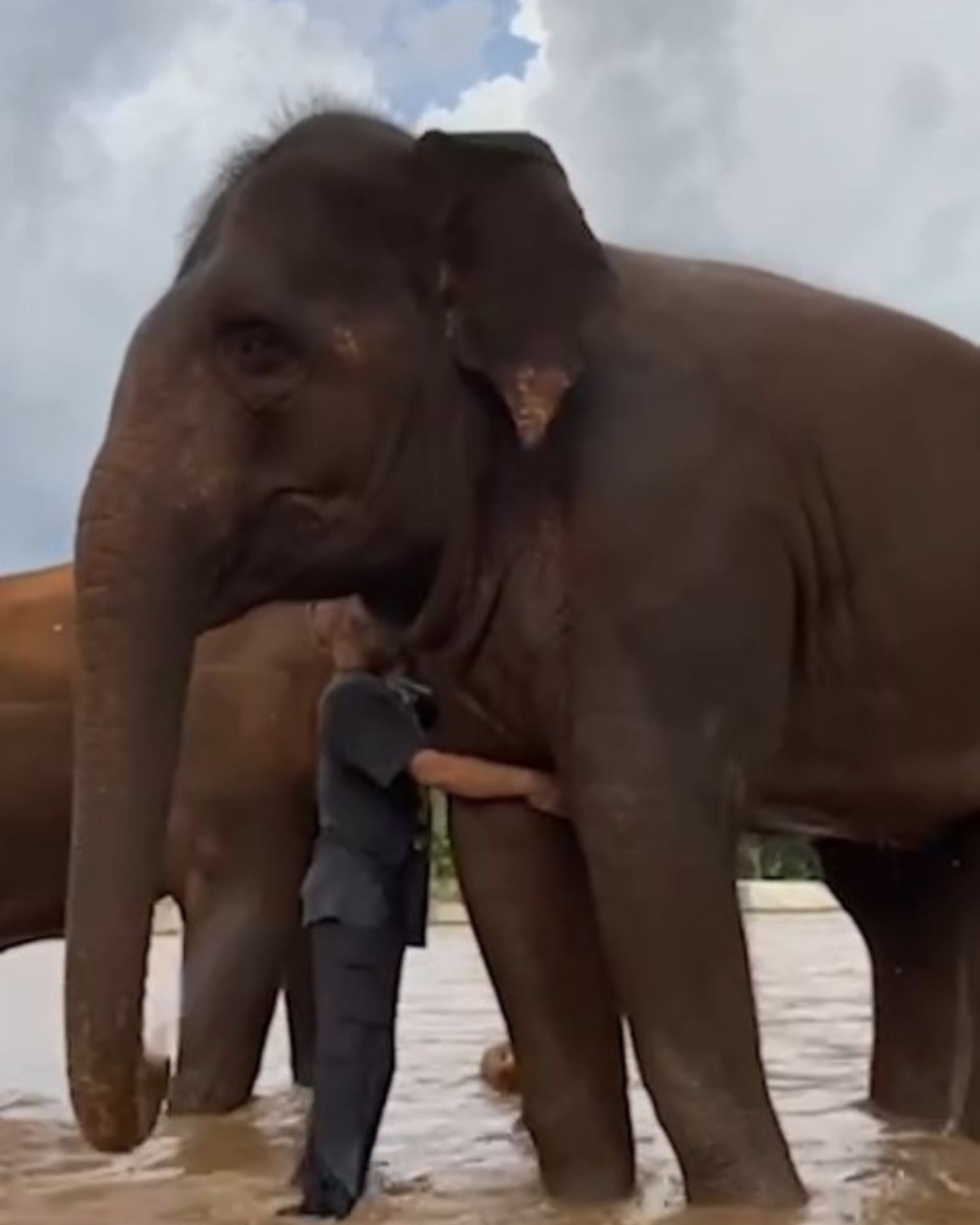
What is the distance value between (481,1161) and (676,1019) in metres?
1.02

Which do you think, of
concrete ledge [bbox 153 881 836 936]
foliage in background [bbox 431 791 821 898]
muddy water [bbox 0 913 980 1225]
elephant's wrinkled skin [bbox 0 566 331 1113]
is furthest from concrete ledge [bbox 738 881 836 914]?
elephant's wrinkled skin [bbox 0 566 331 1113]

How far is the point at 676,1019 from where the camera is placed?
4270 mm

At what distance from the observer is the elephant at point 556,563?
13.6 ft

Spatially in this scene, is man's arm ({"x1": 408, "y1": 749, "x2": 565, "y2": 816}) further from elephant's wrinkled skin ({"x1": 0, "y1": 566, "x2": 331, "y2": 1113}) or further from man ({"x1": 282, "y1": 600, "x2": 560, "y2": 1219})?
elephant's wrinkled skin ({"x1": 0, "y1": 566, "x2": 331, "y2": 1113})

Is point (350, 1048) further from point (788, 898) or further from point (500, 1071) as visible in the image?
point (788, 898)

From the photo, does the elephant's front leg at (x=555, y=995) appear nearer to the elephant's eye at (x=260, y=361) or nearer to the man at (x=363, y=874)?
the man at (x=363, y=874)

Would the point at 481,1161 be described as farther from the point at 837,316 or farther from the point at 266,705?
the point at 837,316

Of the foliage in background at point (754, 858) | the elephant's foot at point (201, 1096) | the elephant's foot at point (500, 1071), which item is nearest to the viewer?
the foliage in background at point (754, 858)

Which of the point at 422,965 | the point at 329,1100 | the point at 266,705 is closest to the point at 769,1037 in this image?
the point at 266,705

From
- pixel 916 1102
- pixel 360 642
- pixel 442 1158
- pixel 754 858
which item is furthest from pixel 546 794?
pixel 754 858

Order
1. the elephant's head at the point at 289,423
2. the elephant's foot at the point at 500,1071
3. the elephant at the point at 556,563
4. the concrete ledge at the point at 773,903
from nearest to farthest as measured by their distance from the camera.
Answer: the elephant's head at the point at 289,423 → the elephant at the point at 556,563 → the elephant's foot at the point at 500,1071 → the concrete ledge at the point at 773,903

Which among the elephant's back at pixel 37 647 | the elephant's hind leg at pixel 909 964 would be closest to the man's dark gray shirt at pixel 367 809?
the elephant's hind leg at pixel 909 964

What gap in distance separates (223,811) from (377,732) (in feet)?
4.45

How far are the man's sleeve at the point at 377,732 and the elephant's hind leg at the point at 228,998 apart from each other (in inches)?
49.0
